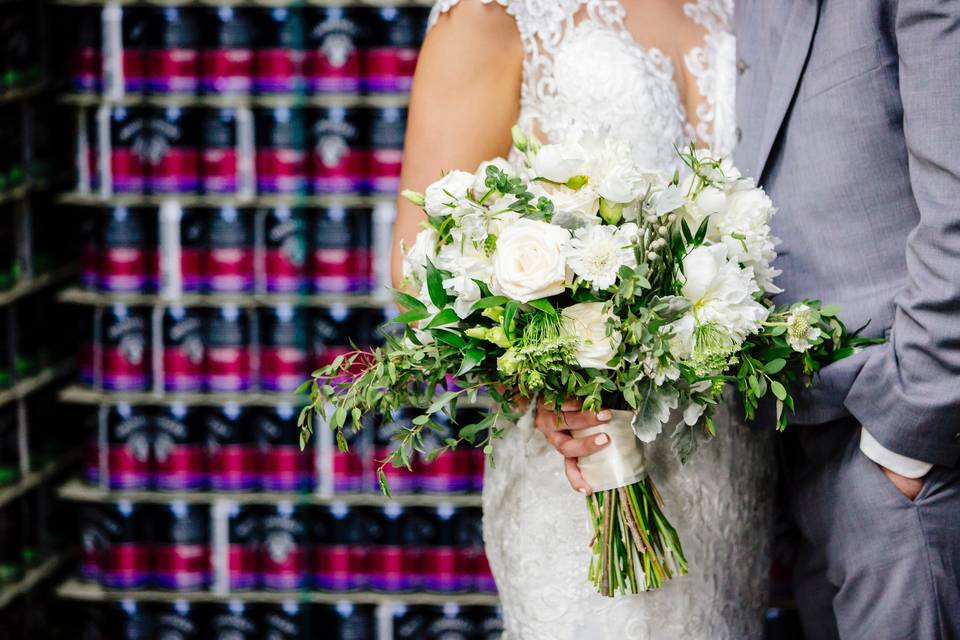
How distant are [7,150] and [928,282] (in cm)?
261

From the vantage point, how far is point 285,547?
3504mm

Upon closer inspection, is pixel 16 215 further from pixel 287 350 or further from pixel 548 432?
pixel 548 432

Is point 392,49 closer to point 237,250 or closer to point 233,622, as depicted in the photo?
point 237,250

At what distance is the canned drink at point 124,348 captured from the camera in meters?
3.46

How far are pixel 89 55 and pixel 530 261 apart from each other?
2.39 meters

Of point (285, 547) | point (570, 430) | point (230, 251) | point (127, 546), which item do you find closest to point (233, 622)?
point (285, 547)

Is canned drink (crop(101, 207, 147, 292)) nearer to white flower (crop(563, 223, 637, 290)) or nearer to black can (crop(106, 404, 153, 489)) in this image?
black can (crop(106, 404, 153, 489))

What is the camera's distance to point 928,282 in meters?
1.59

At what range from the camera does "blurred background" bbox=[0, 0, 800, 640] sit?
133 inches

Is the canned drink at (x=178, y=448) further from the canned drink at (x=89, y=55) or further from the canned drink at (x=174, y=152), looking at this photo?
the canned drink at (x=89, y=55)

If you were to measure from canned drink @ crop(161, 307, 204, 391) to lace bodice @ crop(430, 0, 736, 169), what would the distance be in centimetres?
184

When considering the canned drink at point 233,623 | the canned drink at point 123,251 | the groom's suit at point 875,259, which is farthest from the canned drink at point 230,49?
the groom's suit at point 875,259

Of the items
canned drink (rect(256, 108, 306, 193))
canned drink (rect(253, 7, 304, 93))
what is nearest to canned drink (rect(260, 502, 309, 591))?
canned drink (rect(256, 108, 306, 193))

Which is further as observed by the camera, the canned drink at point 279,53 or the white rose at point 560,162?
the canned drink at point 279,53
